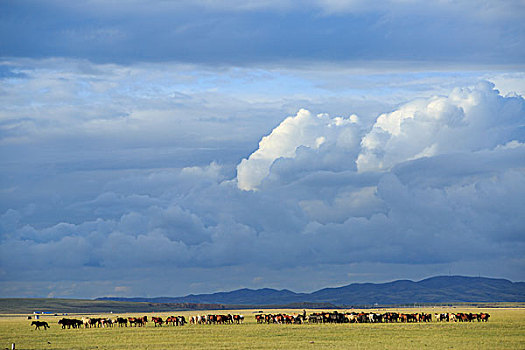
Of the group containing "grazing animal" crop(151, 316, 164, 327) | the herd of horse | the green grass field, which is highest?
"grazing animal" crop(151, 316, 164, 327)

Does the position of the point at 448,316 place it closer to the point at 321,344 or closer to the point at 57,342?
the point at 321,344

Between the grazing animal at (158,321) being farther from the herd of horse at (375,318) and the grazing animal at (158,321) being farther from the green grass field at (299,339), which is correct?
the green grass field at (299,339)

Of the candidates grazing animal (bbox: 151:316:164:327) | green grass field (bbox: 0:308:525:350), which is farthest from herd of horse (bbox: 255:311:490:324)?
green grass field (bbox: 0:308:525:350)

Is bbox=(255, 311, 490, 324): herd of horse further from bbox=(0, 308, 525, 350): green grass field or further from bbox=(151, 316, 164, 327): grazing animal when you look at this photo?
bbox=(0, 308, 525, 350): green grass field

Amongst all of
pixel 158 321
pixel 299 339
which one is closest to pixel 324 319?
pixel 158 321

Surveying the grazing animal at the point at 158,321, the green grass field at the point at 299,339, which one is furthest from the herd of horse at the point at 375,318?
the green grass field at the point at 299,339

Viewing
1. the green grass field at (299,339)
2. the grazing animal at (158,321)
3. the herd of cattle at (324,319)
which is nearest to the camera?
the green grass field at (299,339)

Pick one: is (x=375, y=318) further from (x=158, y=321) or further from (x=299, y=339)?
(x=299, y=339)

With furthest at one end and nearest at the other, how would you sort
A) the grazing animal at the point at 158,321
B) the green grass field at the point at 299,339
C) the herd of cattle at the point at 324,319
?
1. the grazing animal at the point at 158,321
2. the herd of cattle at the point at 324,319
3. the green grass field at the point at 299,339

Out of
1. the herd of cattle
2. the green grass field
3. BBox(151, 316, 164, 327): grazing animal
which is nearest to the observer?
the green grass field

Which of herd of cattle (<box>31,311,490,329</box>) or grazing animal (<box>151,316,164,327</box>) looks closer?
herd of cattle (<box>31,311,490,329</box>)

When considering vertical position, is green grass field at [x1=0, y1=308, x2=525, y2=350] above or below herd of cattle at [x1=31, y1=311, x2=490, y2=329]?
below

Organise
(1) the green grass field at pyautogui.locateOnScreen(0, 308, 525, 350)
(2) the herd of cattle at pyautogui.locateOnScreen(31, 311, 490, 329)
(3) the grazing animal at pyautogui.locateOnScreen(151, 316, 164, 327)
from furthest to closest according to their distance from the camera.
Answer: (3) the grazing animal at pyautogui.locateOnScreen(151, 316, 164, 327) → (2) the herd of cattle at pyautogui.locateOnScreen(31, 311, 490, 329) → (1) the green grass field at pyautogui.locateOnScreen(0, 308, 525, 350)

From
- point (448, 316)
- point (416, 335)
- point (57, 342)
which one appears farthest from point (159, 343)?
point (448, 316)
